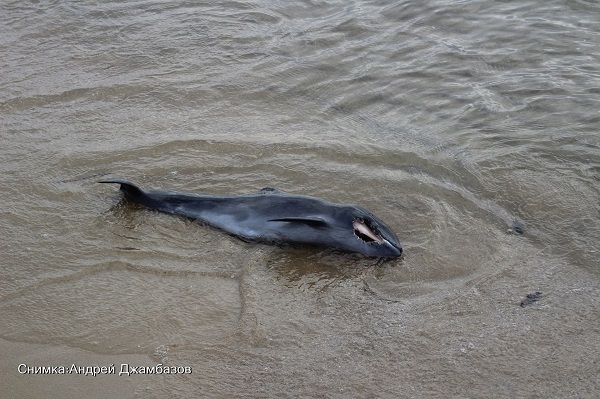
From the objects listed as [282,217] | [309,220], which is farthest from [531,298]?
[282,217]

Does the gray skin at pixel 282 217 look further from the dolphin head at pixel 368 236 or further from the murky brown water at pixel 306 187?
the murky brown water at pixel 306 187

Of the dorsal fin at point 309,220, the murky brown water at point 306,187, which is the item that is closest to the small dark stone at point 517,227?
the murky brown water at point 306,187

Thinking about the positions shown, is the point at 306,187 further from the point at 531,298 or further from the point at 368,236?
the point at 531,298

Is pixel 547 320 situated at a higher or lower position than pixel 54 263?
lower

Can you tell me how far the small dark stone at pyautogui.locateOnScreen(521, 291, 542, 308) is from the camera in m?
5.11

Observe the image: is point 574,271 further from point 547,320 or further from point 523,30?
point 523,30

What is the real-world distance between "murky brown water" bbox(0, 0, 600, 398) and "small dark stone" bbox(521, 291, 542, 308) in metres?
0.04

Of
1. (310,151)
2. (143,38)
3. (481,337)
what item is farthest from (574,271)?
(143,38)

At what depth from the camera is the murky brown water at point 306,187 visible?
458 centimetres

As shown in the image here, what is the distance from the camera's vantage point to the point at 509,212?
626 cm

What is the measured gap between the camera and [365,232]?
5691 mm

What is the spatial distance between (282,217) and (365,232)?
2.13ft

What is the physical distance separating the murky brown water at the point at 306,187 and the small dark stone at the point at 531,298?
0.04m

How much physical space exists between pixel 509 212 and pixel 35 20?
22.6ft
